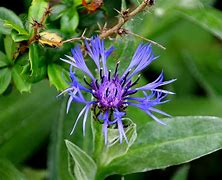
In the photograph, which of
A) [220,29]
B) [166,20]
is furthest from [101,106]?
[166,20]

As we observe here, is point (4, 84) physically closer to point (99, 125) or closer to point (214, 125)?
point (99, 125)

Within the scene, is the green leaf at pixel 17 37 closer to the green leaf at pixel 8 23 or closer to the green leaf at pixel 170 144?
the green leaf at pixel 8 23

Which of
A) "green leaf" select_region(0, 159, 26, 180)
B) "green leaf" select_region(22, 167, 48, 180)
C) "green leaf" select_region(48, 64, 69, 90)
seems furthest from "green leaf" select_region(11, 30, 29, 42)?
"green leaf" select_region(22, 167, 48, 180)

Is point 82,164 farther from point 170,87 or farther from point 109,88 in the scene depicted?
point 170,87

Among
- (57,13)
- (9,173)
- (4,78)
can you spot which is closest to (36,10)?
(57,13)

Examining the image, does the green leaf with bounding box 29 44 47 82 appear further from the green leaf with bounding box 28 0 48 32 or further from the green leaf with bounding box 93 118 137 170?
the green leaf with bounding box 93 118 137 170
